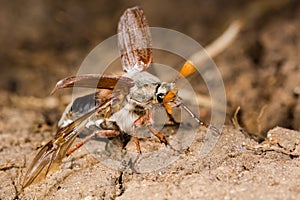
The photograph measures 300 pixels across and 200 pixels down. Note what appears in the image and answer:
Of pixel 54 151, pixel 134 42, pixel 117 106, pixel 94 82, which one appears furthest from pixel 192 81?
pixel 54 151

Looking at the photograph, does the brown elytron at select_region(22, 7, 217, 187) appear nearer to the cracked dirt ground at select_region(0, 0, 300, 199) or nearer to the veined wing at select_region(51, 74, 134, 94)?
the veined wing at select_region(51, 74, 134, 94)

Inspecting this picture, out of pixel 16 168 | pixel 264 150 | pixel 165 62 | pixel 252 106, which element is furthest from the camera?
pixel 165 62

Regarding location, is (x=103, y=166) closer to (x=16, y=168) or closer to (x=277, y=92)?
(x=16, y=168)

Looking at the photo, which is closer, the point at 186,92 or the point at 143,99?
the point at 143,99

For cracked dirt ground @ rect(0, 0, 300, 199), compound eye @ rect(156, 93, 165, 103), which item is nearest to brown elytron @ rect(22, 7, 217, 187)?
compound eye @ rect(156, 93, 165, 103)

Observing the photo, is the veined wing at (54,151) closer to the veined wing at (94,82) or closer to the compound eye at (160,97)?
the veined wing at (94,82)

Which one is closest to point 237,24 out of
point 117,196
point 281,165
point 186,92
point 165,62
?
point 165,62
